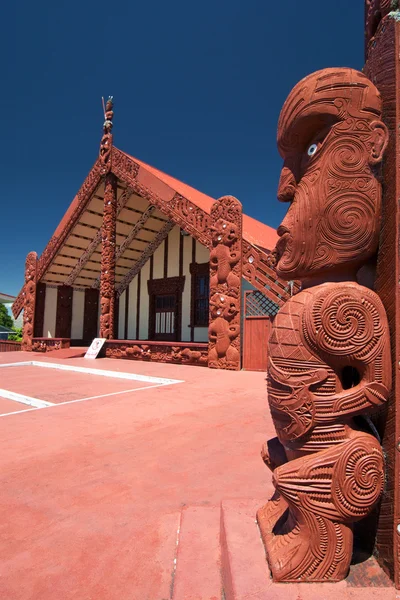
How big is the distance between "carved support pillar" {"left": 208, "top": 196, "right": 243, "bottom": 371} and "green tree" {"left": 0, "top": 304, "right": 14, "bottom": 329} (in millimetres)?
24247

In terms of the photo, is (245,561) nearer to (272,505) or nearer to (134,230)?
(272,505)

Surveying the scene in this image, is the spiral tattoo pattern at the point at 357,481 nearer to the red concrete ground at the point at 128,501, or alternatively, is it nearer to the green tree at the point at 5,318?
the red concrete ground at the point at 128,501

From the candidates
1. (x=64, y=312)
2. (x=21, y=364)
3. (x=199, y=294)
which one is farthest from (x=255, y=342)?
(x=64, y=312)

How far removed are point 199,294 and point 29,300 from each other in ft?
23.3

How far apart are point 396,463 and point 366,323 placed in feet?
1.59

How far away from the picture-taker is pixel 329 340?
4.26ft

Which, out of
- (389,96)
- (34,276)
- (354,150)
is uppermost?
(34,276)

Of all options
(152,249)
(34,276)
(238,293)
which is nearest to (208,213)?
(238,293)

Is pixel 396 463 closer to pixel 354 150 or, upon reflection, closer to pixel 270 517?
pixel 270 517

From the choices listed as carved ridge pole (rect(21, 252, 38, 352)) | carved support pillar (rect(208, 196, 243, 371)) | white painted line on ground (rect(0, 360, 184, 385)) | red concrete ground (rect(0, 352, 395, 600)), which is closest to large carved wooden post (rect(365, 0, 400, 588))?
red concrete ground (rect(0, 352, 395, 600))

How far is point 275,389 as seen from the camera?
4.64ft

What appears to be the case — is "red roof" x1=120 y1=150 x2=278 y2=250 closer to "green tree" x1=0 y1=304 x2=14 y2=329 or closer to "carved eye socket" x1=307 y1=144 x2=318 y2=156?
"carved eye socket" x1=307 y1=144 x2=318 y2=156

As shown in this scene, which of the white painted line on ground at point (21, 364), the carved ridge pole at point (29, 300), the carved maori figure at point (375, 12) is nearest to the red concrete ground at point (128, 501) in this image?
the carved maori figure at point (375, 12)

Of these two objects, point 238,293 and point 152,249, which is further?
point 152,249
